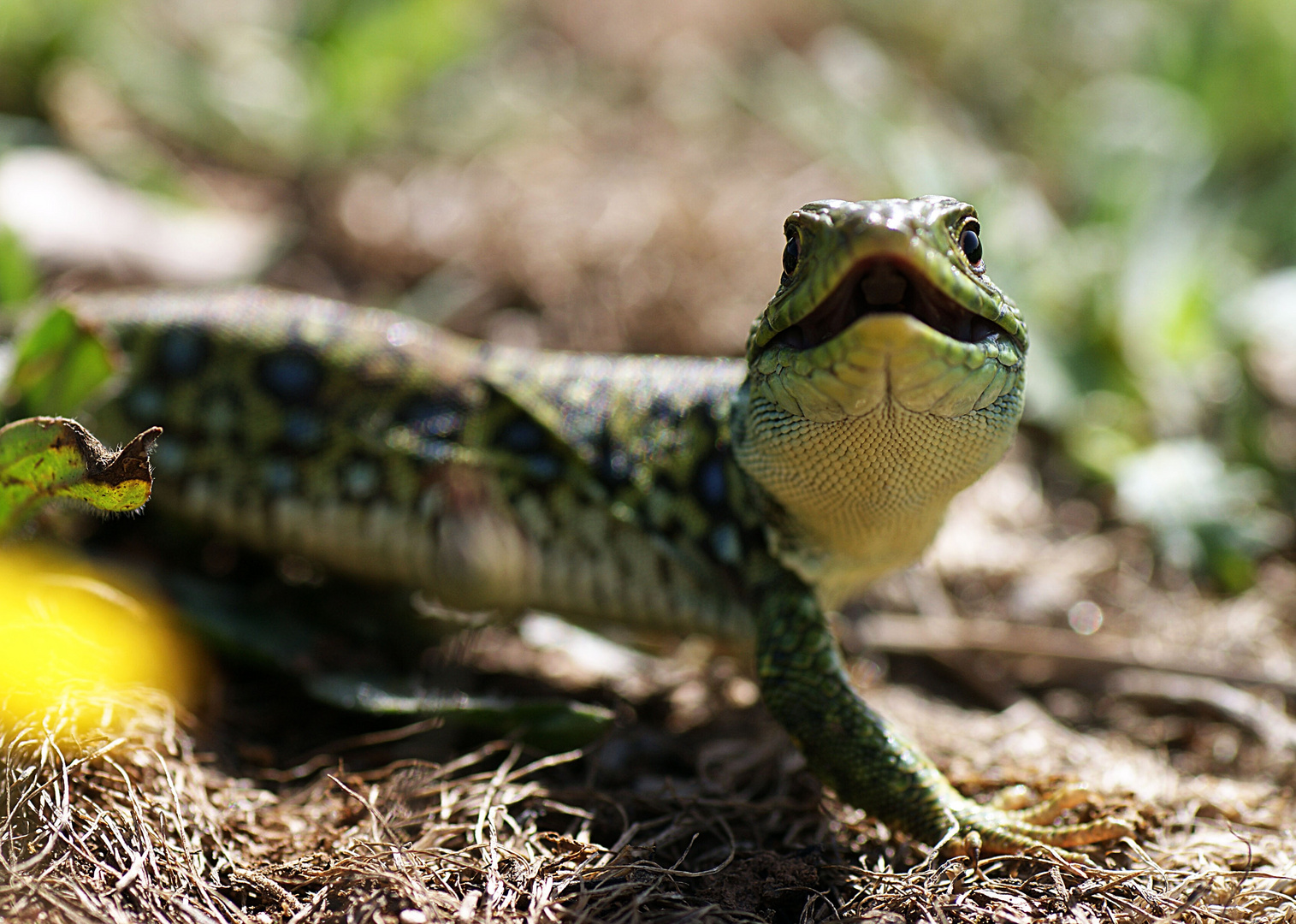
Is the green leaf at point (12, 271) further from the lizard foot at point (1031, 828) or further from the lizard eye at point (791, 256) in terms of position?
the lizard foot at point (1031, 828)

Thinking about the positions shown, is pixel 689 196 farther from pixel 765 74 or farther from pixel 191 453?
pixel 191 453

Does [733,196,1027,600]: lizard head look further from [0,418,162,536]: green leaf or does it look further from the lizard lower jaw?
[0,418,162,536]: green leaf

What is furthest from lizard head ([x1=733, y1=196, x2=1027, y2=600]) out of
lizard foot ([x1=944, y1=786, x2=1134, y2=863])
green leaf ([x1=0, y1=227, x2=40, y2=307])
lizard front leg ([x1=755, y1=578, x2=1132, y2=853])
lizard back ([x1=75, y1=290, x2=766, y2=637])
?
green leaf ([x1=0, y1=227, x2=40, y2=307])

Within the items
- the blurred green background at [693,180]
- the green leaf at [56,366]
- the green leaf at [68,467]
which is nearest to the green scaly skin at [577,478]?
the green leaf at [56,366]

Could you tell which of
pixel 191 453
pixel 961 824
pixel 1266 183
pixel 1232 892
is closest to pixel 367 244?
pixel 191 453

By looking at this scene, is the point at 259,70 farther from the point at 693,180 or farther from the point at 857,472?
the point at 857,472

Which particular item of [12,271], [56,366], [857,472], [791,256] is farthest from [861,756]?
[12,271]
